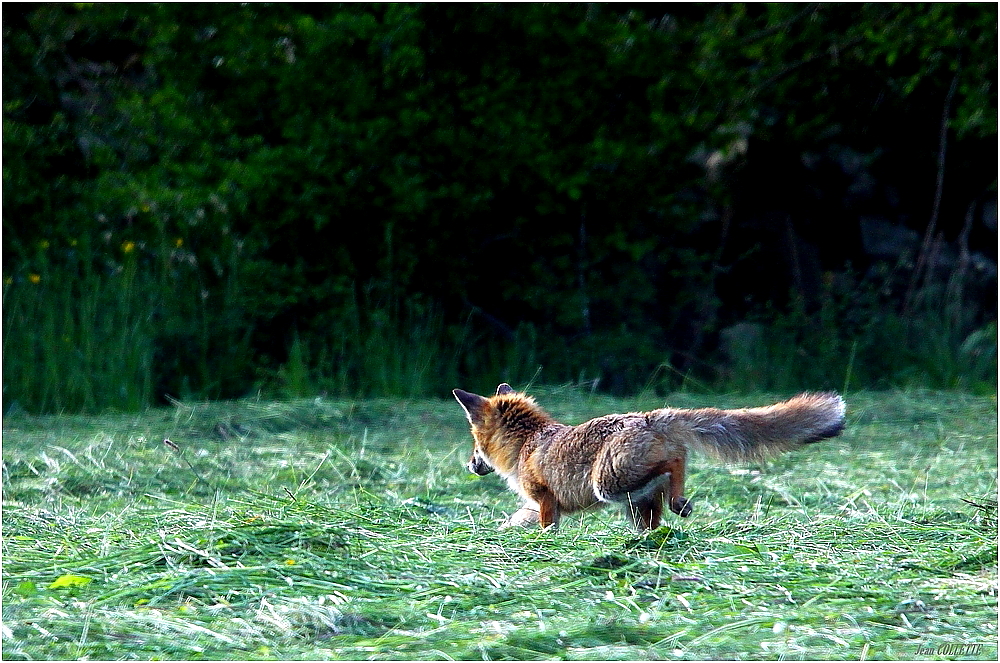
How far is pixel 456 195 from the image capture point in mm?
10859

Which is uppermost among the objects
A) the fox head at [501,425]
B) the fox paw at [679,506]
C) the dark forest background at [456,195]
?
the dark forest background at [456,195]

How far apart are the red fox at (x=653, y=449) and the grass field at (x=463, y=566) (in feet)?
0.55

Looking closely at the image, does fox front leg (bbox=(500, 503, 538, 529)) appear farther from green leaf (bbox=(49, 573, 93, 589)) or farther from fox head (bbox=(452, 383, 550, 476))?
green leaf (bbox=(49, 573, 93, 589))

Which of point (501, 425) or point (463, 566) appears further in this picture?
point (501, 425)

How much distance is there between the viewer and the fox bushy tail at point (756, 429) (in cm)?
406

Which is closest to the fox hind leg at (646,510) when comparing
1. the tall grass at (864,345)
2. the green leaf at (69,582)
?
the green leaf at (69,582)

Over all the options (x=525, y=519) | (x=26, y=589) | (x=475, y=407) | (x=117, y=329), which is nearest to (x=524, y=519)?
(x=525, y=519)

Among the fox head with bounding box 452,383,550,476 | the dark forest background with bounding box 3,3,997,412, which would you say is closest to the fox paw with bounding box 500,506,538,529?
the fox head with bounding box 452,383,550,476

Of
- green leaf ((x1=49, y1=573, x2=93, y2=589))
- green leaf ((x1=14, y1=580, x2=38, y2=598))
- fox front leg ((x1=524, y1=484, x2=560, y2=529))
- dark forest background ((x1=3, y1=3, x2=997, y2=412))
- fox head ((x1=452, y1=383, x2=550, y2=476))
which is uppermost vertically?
dark forest background ((x1=3, y1=3, x2=997, y2=412))

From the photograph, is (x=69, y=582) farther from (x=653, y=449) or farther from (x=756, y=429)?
(x=756, y=429)

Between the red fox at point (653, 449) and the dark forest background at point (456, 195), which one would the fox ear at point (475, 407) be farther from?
the dark forest background at point (456, 195)

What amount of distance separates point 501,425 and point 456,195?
6.27 m

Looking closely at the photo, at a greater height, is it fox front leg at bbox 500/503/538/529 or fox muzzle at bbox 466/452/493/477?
fox muzzle at bbox 466/452/493/477

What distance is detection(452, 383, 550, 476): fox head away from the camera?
15.7 feet
